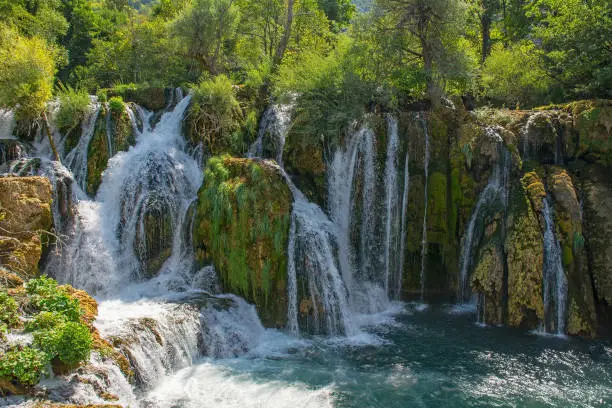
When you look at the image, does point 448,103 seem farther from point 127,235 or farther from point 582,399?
point 127,235

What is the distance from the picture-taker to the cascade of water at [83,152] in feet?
51.4

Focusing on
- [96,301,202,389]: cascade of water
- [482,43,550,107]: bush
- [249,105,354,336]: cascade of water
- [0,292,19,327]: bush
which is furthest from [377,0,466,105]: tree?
[0,292,19,327]: bush

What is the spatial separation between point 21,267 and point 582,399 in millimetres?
13539

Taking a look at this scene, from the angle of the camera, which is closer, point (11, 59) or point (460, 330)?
point (460, 330)

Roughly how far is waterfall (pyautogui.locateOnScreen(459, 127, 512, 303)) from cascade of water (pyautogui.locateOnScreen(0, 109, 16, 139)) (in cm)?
1688

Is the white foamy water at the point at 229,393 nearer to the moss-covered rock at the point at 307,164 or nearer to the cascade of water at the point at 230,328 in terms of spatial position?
the cascade of water at the point at 230,328

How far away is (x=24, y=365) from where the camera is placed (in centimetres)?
741

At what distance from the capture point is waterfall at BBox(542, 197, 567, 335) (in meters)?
12.6

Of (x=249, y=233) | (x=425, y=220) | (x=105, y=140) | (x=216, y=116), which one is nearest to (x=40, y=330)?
(x=249, y=233)

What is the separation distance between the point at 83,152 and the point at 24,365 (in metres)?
10.4

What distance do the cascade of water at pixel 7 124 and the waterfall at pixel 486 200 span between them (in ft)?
55.4

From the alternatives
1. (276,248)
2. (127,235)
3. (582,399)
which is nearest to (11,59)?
(127,235)

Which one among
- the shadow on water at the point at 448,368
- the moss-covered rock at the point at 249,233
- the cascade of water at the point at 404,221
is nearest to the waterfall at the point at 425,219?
the cascade of water at the point at 404,221

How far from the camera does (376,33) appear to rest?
715 inches
